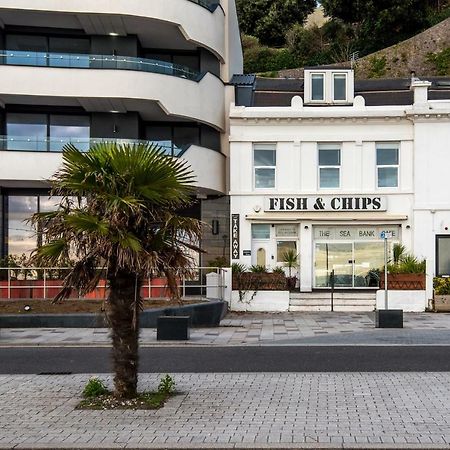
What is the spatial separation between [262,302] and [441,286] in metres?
6.83

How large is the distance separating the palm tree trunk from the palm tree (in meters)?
0.01

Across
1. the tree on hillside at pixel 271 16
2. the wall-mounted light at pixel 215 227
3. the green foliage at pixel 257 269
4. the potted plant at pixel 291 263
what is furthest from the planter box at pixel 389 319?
the tree on hillside at pixel 271 16

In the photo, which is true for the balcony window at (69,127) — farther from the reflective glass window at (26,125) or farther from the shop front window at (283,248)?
the shop front window at (283,248)

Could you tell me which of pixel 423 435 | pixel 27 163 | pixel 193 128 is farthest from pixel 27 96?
pixel 423 435

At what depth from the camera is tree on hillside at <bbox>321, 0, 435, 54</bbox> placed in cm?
6162

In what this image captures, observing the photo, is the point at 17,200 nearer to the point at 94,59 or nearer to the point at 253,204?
the point at 94,59

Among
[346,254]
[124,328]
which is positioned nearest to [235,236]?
[346,254]

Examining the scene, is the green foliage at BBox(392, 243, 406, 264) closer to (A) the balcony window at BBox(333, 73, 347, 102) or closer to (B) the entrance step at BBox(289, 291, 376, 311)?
(B) the entrance step at BBox(289, 291, 376, 311)

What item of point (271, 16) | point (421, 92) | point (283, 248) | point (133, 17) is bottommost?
point (283, 248)

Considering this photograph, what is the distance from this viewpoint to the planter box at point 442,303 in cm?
2662

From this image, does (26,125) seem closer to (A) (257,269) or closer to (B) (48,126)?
(B) (48,126)

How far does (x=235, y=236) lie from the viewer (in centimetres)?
2908

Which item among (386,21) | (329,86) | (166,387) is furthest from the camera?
(386,21)

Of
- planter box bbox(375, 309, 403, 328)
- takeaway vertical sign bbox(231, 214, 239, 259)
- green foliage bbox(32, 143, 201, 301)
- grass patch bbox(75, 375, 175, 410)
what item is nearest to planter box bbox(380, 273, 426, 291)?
planter box bbox(375, 309, 403, 328)
